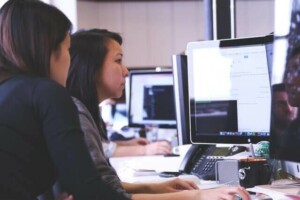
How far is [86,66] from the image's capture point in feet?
5.84

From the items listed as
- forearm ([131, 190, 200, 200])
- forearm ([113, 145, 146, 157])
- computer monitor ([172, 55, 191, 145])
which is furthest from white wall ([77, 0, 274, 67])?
forearm ([131, 190, 200, 200])

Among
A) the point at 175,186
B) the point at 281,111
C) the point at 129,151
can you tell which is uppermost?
the point at 281,111

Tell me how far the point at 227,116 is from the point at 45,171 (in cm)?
80

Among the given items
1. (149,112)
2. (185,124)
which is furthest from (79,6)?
(185,124)

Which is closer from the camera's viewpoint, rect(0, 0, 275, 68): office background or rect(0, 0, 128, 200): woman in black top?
rect(0, 0, 128, 200): woman in black top

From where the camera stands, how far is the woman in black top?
1.11m

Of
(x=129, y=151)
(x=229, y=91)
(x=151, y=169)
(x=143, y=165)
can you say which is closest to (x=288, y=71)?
(x=229, y=91)

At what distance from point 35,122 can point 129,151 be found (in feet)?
5.53

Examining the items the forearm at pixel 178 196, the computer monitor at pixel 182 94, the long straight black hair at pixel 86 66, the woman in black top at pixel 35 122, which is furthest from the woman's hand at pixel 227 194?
the computer monitor at pixel 182 94

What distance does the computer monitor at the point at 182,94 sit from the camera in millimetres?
2035

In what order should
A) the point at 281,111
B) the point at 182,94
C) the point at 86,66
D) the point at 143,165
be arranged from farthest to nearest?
1. the point at 143,165
2. the point at 182,94
3. the point at 86,66
4. the point at 281,111

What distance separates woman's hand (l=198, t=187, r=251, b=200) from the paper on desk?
0.14 metres

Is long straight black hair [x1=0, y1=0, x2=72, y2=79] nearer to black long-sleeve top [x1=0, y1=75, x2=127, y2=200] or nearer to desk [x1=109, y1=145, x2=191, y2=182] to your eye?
black long-sleeve top [x1=0, y1=75, x2=127, y2=200]

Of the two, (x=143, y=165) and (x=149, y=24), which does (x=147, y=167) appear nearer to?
(x=143, y=165)
